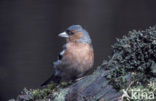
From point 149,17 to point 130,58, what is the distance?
330 centimetres

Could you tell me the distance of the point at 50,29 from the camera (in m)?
7.01

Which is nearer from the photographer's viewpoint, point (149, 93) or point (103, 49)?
point (149, 93)

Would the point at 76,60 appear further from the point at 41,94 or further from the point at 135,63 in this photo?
the point at 135,63

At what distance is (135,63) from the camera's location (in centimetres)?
316

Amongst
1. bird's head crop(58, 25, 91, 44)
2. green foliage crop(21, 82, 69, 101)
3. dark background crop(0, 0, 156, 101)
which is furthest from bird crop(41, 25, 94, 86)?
dark background crop(0, 0, 156, 101)

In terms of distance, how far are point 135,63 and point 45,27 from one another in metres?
4.04

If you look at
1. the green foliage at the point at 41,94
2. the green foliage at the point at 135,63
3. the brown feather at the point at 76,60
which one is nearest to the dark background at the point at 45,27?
the brown feather at the point at 76,60

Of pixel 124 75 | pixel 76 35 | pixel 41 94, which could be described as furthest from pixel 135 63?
pixel 76 35

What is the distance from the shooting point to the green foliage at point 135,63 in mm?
3054

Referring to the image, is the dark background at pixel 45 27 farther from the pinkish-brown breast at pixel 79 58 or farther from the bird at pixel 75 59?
the pinkish-brown breast at pixel 79 58

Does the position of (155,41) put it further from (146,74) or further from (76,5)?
(76,5)

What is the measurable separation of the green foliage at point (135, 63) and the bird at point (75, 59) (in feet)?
4.59

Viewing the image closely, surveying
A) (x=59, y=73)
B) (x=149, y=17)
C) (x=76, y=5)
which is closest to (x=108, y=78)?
(x=59, y=73)

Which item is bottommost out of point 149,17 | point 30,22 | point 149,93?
point 149,93
